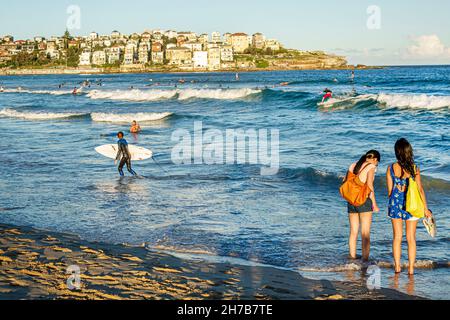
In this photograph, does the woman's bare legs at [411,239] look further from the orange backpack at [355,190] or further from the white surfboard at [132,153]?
the white surfboard at [132,153]

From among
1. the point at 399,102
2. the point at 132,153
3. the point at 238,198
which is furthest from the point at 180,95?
the point at 238,198

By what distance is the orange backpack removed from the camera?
26.2ft

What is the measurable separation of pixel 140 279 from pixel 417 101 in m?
30.4

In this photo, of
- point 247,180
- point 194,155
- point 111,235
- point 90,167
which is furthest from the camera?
point 194,155

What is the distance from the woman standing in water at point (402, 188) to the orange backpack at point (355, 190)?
56cm

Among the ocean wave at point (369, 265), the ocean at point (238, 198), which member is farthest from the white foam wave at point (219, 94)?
the ocean wave at point (369, 265)

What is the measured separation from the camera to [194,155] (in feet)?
62.8

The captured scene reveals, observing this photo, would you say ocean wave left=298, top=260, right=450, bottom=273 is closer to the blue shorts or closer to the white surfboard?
the blue shorts

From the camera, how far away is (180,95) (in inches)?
2261

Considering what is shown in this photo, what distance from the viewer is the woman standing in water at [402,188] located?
7180 mm
